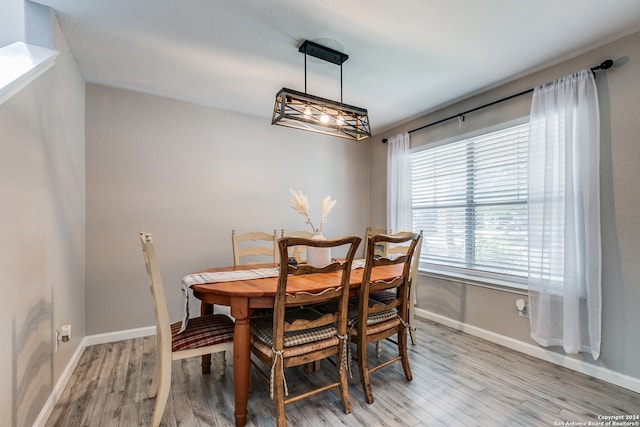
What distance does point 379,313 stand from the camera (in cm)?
205

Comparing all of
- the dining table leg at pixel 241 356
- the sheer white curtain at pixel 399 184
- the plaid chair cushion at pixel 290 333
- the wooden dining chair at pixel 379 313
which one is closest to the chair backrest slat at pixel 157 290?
the dining table leg at pixel 241 356

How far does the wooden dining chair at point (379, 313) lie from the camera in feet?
5.98

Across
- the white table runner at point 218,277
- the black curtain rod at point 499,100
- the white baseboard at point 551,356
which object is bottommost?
the white baseboard at point 551,356

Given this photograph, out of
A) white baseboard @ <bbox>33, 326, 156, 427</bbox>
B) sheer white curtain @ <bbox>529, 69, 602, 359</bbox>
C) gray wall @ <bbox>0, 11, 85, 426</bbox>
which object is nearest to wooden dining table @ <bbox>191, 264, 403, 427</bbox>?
gray wall @ <bbox>0, 11, 85, 426</bbox>

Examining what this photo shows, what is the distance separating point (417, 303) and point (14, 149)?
12.2ft

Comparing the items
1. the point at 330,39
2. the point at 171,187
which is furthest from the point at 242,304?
the point at 171,187

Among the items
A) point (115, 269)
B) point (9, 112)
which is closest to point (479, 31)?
point (9, 112)

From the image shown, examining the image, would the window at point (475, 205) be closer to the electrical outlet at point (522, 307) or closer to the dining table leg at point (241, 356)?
the electrical outlet at point (522, 307)

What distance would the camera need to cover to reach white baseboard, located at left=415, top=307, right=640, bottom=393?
203 cm

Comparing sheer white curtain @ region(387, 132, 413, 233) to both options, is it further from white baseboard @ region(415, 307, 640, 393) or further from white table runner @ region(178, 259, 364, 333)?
white table runner @ region(178, 259, 364, 333)

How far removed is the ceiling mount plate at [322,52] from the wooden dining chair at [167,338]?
5.55ft

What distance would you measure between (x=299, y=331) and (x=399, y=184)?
8.53 feet

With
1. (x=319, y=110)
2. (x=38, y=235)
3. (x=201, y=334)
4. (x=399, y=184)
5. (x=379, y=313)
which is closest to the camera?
(x=38, y=235)

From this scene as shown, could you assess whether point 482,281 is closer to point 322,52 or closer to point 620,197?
point 620,197
